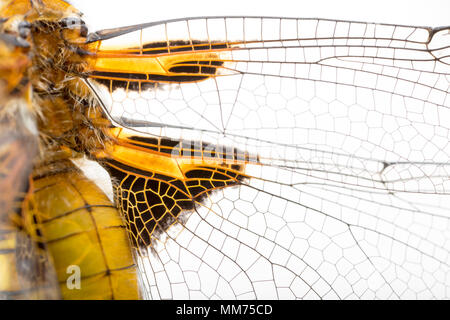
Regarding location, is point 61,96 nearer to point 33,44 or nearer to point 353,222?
point 33,44

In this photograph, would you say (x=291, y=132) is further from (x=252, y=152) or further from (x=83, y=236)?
(x=83, y=236)

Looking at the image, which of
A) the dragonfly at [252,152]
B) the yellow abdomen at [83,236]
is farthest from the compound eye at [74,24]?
the yellow abdomen at [83,236]

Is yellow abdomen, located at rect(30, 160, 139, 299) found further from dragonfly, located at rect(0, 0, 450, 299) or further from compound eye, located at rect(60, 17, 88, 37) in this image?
compound eye, located at rect(60, 17, 88, 37)

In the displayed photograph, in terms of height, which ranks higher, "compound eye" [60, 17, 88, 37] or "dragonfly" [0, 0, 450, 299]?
"compound eye" [60, 17, 88, 37]

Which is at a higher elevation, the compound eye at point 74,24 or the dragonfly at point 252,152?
the compound eye at point 74,24

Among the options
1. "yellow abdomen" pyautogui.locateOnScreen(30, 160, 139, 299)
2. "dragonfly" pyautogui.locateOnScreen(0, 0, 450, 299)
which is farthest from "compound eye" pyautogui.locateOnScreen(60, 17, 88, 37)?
"yellow abdomen" pyautogui.locateOnScreen(30, 160, 139, 299)

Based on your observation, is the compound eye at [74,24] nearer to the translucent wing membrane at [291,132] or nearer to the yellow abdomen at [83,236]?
the translucent wing membrane at [291,132]

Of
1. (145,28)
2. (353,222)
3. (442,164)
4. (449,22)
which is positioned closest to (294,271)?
(353,222)
